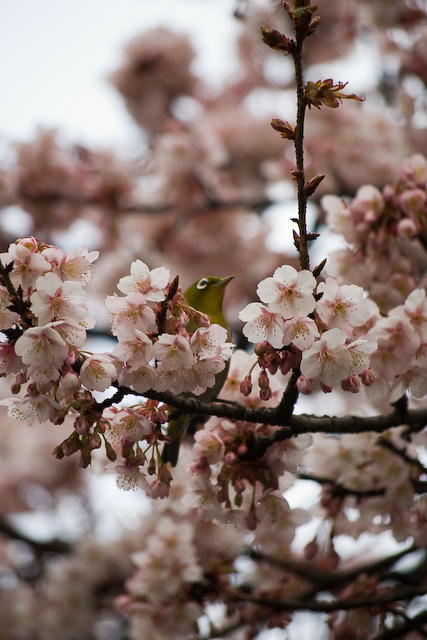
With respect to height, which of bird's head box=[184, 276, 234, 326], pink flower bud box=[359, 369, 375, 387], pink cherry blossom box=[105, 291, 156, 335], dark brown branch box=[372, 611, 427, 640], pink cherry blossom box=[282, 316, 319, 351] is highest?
bird's head box=[184, 276, 234, 326]

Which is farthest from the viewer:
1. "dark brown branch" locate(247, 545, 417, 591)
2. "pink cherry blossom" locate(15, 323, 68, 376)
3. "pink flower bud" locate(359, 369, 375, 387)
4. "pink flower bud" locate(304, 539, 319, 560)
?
"dark brown branch" locate(247, 545, 417, 591)

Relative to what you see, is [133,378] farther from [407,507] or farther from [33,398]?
[407,507]

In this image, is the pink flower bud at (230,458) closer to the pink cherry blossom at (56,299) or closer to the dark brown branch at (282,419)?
the dark brown branch at (282,419)

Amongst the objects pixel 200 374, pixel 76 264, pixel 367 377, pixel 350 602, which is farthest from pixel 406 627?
pixel 76 264

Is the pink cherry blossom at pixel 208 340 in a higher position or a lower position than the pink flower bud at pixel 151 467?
higher

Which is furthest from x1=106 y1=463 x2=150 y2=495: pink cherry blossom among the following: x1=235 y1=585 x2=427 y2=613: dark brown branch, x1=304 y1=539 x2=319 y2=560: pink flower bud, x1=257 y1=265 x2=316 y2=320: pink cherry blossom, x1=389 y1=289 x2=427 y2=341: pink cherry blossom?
x1=304 y1=539 x2=319 y2=560: pink flower bud

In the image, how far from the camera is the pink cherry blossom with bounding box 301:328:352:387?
140cm

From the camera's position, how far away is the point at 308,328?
1407 millimetres

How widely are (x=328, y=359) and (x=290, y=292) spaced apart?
176 millimetres

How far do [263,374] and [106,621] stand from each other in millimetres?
3677

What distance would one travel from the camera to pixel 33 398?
1392mm

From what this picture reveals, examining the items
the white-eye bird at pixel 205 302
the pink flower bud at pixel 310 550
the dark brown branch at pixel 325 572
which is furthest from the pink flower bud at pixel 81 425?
the dark brown branch at pixel 325 572

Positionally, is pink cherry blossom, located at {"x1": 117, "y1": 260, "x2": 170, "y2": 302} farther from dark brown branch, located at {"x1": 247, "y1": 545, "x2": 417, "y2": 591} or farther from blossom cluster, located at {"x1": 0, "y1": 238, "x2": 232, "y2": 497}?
dark brown branch, located at {"x1": 247, "y1": 545, "x2": 417, "y2": 591}

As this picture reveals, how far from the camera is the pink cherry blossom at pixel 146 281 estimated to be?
57.6 inches
